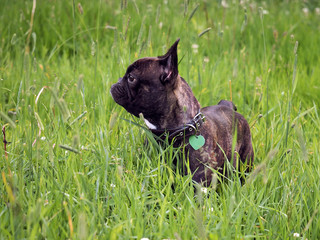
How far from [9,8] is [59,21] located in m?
0.71

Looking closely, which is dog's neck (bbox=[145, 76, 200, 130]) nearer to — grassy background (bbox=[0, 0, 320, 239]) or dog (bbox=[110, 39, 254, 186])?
dog (bbox=[110, 39, 254, 186])

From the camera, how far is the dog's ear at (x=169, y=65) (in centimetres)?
274

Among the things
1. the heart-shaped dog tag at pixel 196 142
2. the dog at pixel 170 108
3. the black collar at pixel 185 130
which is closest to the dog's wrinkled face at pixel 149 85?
the dog at pixel 170 108

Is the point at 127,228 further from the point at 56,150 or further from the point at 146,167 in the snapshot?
the point at 56,150

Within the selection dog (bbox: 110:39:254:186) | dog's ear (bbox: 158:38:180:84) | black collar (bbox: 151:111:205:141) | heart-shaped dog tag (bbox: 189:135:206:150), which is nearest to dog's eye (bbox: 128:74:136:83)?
dog (bbox: 110:39:254:186)

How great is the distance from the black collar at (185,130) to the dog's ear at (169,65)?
313mm

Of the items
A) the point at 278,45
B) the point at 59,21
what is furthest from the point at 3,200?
the point at 278,45

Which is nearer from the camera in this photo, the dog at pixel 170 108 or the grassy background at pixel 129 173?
the grassy background at pixel 129 173

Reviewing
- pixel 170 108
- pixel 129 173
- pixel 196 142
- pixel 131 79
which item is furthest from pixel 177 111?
pixel 129 173

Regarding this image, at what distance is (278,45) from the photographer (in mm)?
5832

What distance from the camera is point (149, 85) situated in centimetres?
287

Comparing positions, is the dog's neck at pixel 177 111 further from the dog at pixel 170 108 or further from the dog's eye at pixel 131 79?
the dog's eye at pixel 131 79

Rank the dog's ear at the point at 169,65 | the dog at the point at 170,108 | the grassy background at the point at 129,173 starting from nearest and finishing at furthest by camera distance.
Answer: the grassy background at the point at 129,173
the dog's ear at the point at 169,65
the dog at the point at 170,108

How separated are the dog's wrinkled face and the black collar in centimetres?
14
